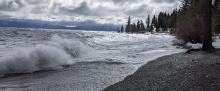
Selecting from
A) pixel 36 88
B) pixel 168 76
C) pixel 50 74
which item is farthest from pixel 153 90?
pixel 50 74

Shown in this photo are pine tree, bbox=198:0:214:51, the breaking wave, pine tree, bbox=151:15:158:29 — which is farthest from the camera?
pine tree, bbox=151:15:158:29

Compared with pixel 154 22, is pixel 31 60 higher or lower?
lower

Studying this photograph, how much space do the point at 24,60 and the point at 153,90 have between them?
38.3 feet

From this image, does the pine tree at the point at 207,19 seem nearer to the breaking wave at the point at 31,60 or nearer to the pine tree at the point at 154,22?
the breaking wave at the point at 31,60

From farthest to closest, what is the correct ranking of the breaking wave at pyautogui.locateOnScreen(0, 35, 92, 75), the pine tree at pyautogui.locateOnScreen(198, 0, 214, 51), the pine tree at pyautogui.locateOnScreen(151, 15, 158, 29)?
the pine tree at pyautogui.locateOnScreen(151, 15, 158, 29) → the pine tree at pyautogui.locateOnScreen(198, 0, 214, 51) → the breaking wave at pyautogui.locateOnScreen(0, 35, 92, 75)

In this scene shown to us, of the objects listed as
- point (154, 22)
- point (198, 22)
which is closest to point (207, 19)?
point (198, 22)

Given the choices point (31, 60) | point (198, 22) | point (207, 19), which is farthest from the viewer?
point (198, 22)

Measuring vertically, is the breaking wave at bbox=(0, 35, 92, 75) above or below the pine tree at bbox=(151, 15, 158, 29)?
below

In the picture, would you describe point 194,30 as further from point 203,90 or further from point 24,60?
point 203,90

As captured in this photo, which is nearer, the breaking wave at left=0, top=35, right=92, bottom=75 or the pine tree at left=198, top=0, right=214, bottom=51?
the breaking wave at left=0, top=35, right=92, bottom=75

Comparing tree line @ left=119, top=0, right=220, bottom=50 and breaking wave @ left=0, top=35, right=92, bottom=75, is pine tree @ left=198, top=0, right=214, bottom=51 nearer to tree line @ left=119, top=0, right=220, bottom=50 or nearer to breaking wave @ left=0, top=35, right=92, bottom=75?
tree line @ left=119, top=0, right=220, bottom=50

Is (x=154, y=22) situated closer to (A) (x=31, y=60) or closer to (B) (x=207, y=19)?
(B) (x=207, y=19)

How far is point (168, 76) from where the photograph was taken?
13.9m

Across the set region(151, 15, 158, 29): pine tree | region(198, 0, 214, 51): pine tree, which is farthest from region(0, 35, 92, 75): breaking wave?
region(151, 15, 158, 29): pine tree
